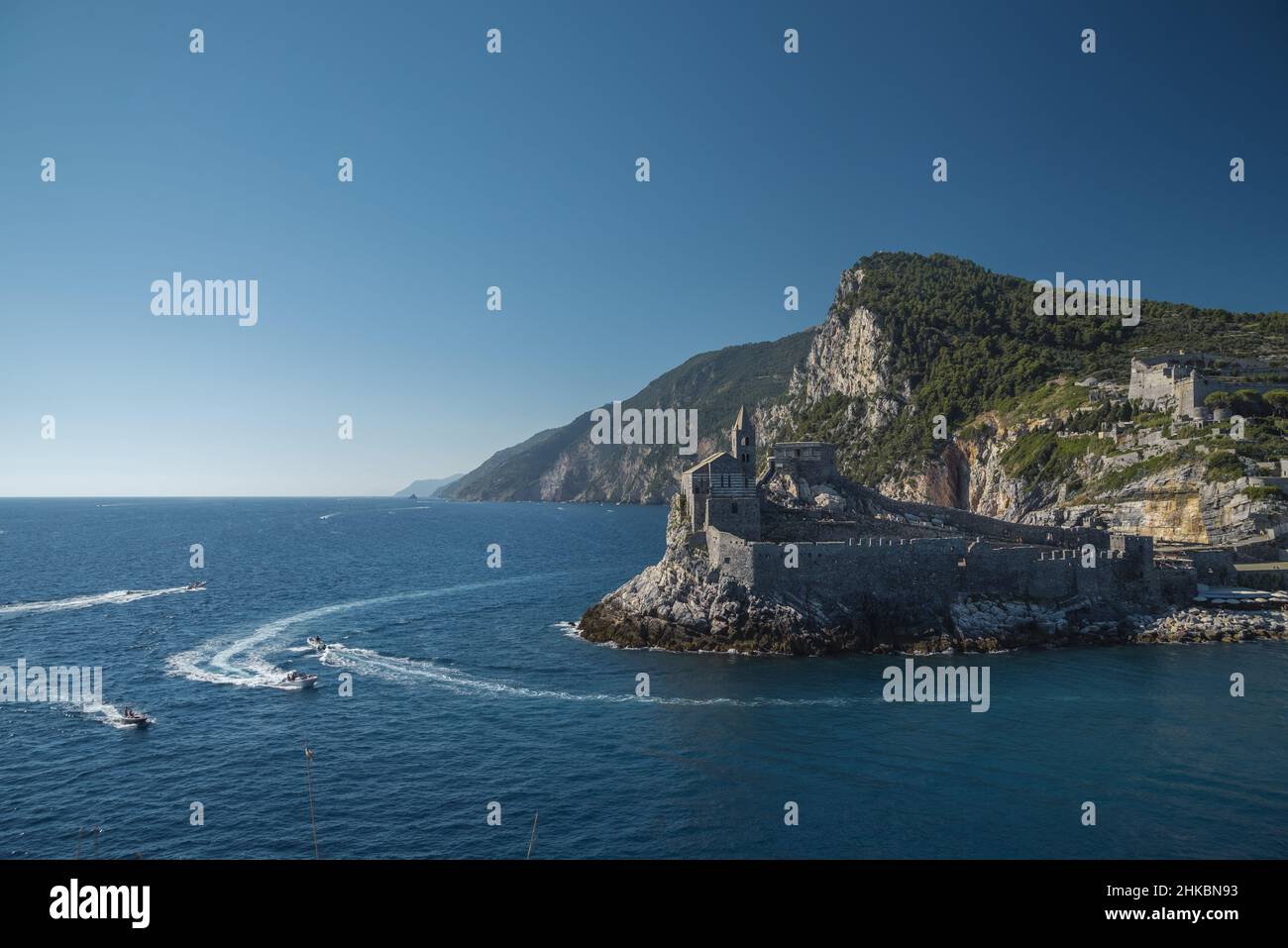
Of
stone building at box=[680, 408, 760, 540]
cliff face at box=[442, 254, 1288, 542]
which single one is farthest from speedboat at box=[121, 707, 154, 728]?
cliff face at box=[442, 254, 1288, 542]

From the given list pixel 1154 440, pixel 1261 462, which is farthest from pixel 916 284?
pixel 1261 462

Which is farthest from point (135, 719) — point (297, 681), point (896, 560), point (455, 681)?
point (896, 560)

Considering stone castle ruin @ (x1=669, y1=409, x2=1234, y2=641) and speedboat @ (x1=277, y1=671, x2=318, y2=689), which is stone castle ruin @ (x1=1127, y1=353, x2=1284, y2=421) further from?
speedboat @ (x1=277, y1=671, x2=318, y2=689)

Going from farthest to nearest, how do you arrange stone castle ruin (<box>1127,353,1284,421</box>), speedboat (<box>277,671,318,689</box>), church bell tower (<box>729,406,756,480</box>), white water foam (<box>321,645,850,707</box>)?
1. stone castle ruin (<box>1127,353,1284,421</box>)
2. church bell tower (<box>729,406,756,480</box>)
3. speedboat (<box>277,671,318,689</box>)
4. white water foam (<box>321,645,850,707</box>)

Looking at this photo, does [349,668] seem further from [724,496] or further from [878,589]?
[878,589]

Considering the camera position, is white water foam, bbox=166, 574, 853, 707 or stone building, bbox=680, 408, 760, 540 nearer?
white water foam, bbox=166, 574, 853, 707

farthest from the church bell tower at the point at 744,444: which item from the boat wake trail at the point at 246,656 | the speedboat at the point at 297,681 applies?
the boat wake trail at the point at 246,656
